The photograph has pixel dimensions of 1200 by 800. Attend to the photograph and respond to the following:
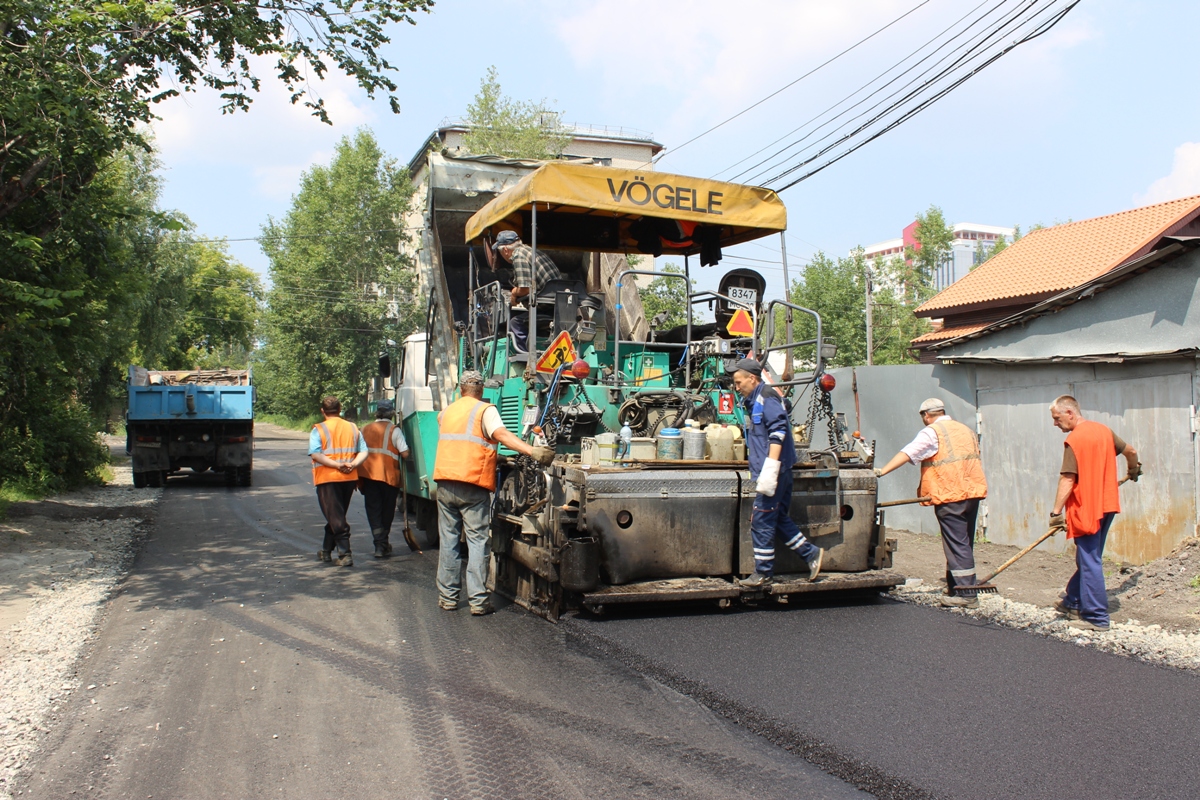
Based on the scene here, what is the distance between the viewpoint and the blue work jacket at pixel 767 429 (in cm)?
551

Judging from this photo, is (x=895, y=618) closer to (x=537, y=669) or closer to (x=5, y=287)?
(x=537, y=669)

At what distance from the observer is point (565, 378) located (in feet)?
19.8

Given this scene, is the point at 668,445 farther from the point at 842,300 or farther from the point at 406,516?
the point at 842,300

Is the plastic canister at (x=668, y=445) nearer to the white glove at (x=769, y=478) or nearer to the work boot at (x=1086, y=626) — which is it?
the white glove at (x=769, y=478)

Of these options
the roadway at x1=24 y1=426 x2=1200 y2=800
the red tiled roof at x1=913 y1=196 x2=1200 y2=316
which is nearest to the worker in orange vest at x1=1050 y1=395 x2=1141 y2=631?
the roadway at x1=24 y1=426 x2=1200 y2=800

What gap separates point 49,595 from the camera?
22.0ft

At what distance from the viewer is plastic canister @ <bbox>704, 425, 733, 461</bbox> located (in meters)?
6.04

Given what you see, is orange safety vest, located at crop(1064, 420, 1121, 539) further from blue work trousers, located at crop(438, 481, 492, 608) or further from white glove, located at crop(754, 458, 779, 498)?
blue work trousers, located at crop(438, 481, 492, 608)

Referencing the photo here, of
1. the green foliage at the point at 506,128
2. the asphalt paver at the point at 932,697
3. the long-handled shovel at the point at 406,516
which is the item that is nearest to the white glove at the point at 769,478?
the asphalt paver at the point at 932,697

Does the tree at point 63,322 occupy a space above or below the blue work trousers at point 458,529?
above

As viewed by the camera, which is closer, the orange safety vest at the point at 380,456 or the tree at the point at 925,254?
the orange safety vest at the point at 380,456

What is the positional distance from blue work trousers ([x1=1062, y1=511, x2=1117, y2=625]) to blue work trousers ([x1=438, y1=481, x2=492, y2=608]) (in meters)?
3.80

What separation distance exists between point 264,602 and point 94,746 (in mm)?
2628

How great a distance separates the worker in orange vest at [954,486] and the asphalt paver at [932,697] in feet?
1.21
